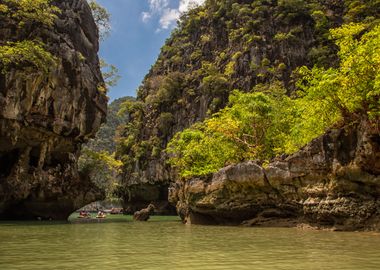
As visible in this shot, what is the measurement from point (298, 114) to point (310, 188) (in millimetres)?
8974

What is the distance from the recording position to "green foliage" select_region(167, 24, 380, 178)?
15.0 m

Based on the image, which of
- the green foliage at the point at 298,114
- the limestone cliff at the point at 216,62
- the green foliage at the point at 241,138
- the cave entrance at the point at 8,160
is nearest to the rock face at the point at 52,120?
the cave entrance at the point at 8,160

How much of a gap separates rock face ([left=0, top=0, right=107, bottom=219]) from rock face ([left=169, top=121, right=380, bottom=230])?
43.9 ft

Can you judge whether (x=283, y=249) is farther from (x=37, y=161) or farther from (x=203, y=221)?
(x=37, y=161)

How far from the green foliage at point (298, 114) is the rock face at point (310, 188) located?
3.99 feet

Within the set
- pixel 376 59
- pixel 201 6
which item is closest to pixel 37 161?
pixel 376 59

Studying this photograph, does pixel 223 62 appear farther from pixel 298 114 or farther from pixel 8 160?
pixel 8 160

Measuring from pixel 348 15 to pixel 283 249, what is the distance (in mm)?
43326

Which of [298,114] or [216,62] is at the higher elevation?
[216,62]

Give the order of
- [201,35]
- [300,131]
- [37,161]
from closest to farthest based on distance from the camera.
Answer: [300,131] < [37,161] < [201,35]

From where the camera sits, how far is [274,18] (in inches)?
2042

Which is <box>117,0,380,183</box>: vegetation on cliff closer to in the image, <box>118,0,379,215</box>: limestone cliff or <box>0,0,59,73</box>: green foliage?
<box>118,0,379,215</box>: limestone cliff

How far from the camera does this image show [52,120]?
97.4 feet

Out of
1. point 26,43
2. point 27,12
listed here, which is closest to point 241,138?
point 26,43
